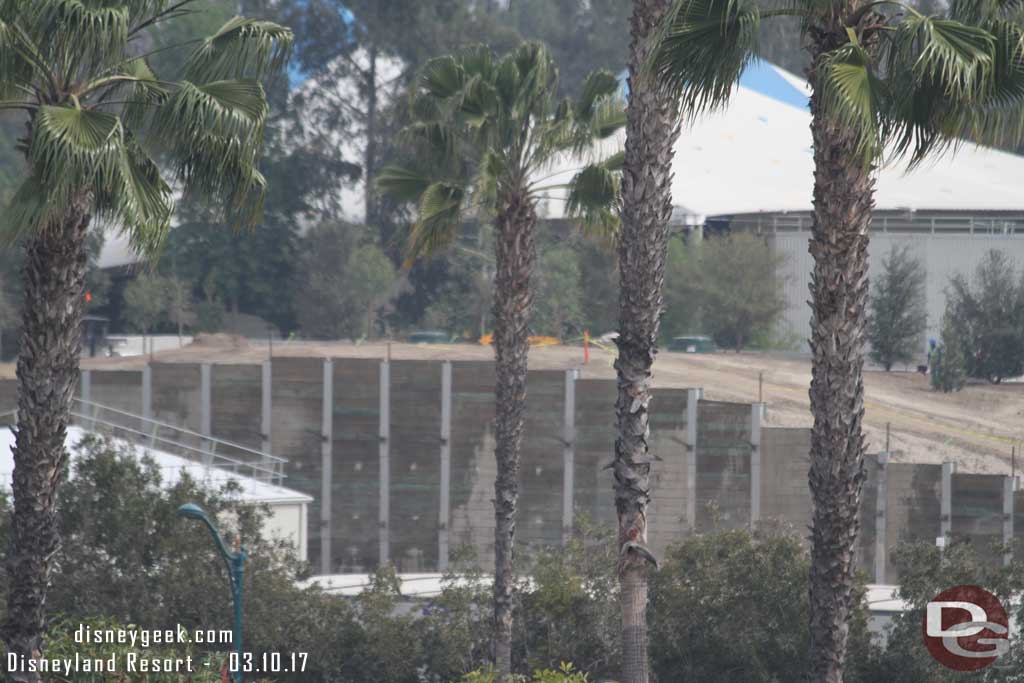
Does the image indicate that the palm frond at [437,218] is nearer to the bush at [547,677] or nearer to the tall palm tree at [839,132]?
the bush at [547,677]

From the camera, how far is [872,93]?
11898 mm

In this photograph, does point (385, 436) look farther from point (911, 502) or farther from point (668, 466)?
point (911, 502)

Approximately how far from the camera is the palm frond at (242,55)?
14805 mm

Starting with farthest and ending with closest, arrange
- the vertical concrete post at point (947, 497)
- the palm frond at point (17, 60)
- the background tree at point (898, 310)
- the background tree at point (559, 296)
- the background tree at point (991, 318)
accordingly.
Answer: the background tree at point (559, 296) → the background tree at point (898, 310) → the background tree at point (991, 318) → the vertical concrete post at point (947, 497) → the palm frond at point (17, 60)

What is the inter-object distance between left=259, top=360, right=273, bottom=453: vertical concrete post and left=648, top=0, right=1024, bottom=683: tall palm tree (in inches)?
1223

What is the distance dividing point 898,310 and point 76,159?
4054 centimetres

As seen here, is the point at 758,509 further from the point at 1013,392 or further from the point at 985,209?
the point at 985,209

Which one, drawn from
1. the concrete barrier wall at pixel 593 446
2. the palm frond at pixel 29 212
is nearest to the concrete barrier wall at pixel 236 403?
the concrete barrier wall at pixel 593 446

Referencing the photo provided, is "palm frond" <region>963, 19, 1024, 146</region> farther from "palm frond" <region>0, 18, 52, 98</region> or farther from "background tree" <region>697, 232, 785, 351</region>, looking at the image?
"background tree" <region>697, 232, 785, 351</region>

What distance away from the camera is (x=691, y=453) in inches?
1553

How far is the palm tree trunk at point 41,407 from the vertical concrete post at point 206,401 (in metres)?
28.4

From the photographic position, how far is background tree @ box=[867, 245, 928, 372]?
49.3 m

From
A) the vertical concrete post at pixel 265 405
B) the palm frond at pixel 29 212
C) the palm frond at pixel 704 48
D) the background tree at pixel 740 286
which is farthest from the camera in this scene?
the background tree at pixel 740 286

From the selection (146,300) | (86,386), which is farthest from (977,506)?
(146,300)
